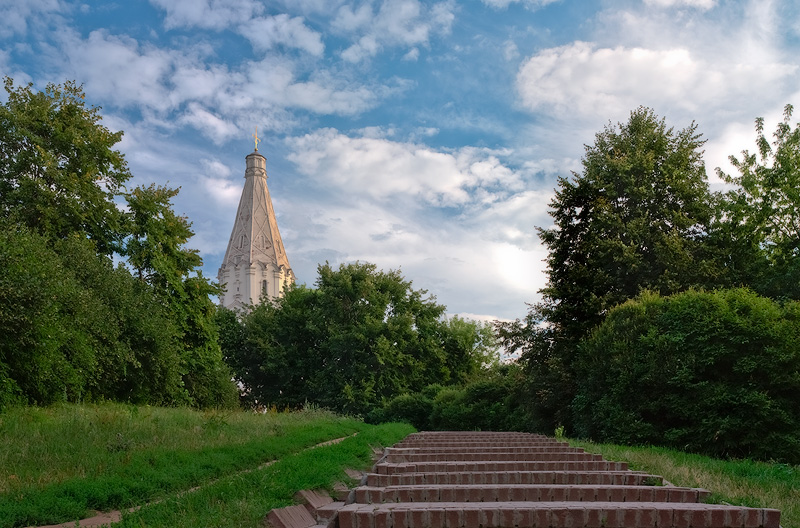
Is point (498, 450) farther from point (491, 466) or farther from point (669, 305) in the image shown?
point (669, 305)

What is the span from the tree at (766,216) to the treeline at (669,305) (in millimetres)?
60

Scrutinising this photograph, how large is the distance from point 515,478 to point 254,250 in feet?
Answer: 289

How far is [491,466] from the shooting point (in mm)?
7871

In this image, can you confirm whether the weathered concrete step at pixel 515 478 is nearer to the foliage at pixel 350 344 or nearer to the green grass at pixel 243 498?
the green grass at pixel 243 498

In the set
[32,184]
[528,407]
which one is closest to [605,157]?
[528,407]

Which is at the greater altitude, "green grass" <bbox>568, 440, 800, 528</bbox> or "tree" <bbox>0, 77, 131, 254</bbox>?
"tree" <bbox>0, 77, 131, 254</bbox>

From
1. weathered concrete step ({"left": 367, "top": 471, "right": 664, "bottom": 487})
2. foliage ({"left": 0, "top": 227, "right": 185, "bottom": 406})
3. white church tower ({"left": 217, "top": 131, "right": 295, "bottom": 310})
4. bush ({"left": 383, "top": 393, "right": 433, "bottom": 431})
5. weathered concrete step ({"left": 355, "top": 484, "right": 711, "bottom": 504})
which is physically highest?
Answer: white church tower ({"left": 217, "top": 131, "right": 295, "bottom": 310})

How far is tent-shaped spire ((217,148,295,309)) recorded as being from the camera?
9006cm

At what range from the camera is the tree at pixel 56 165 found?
888 inches

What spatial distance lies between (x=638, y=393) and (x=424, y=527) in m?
12.5

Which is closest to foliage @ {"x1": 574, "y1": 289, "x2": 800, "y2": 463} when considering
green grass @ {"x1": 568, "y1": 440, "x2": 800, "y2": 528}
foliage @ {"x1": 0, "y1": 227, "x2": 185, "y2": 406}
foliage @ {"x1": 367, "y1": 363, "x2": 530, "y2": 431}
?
green grass @ {"x1": 568, "y1": 440, "x2": 800, "y2": 528}

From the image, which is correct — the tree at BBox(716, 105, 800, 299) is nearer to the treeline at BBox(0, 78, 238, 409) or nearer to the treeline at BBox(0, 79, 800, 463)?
the treeline at BBox(0, 79, 800, 463)

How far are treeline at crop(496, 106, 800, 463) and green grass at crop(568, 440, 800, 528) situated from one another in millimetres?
3251

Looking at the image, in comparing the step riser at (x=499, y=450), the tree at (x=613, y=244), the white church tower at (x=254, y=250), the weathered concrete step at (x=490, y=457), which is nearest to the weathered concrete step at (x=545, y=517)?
the weathered concrete step at (x=490, y=457)
